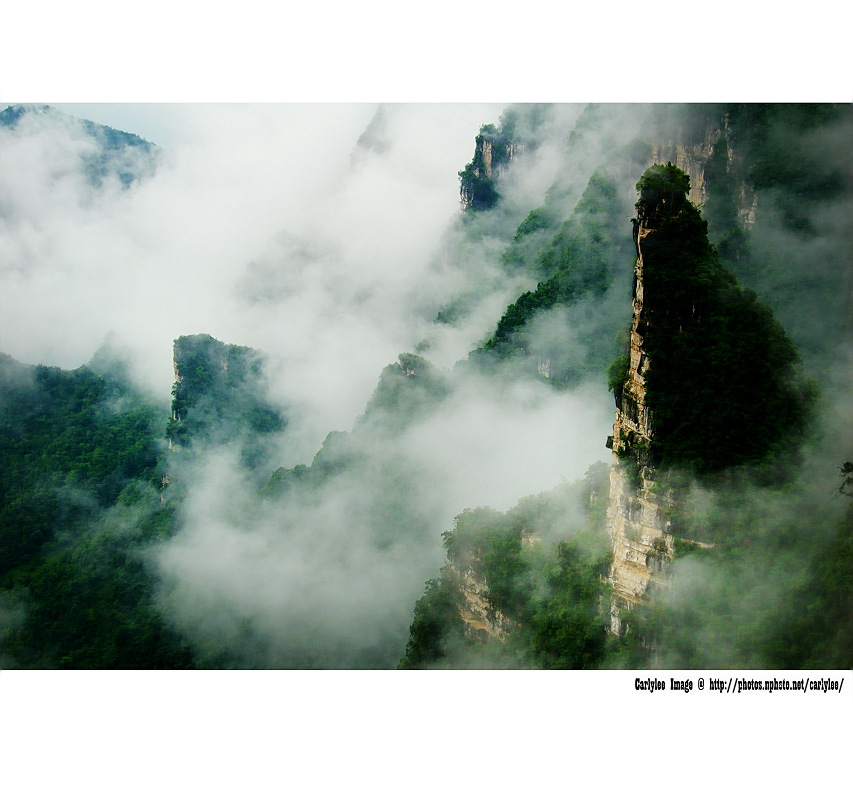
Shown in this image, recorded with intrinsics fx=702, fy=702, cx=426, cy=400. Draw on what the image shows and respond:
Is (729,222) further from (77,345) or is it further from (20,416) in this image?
(20,416)

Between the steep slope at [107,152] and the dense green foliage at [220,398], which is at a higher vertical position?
the steep slope at [107,152]

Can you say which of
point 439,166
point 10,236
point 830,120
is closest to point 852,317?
point 830,120

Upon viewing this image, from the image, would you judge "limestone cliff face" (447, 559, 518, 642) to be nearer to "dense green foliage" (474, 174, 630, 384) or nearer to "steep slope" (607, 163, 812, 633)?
"steep slope" (607, 163, 812, 633)

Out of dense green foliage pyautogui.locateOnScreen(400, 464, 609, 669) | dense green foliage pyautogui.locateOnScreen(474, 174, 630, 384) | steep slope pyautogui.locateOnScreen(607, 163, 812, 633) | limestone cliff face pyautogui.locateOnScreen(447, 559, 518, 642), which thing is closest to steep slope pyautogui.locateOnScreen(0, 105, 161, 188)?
dense green foliage pyautogui.locateOnScreen(474, 174, 630, 384)

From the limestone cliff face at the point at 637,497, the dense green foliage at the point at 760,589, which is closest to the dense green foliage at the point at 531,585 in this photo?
the limestone cliff face at the point at 637,497

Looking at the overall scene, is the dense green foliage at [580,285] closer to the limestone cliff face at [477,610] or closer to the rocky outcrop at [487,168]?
the rocky outcrop at [487,168]
